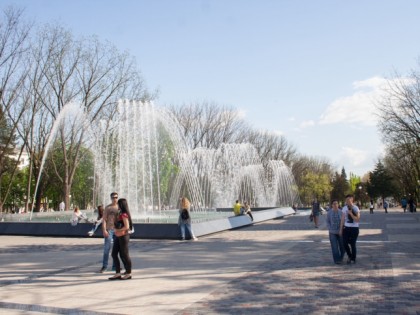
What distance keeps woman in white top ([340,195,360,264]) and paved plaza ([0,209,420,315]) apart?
1.00 ft

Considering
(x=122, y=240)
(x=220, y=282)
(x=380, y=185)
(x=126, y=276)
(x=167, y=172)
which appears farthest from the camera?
(x=380, y=185)

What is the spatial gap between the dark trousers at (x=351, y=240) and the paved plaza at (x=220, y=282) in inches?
10.6

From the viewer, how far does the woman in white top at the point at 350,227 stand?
1048 cm

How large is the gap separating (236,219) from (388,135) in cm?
2221

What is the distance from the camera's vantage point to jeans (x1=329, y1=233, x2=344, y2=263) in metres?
10.3

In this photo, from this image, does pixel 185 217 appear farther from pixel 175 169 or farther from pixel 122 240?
pixel 175 169

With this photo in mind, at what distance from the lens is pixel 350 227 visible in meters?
10.7

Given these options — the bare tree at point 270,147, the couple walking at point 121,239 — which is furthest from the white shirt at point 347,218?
the bare tree at point 270,147

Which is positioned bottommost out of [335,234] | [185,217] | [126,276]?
[126,276]

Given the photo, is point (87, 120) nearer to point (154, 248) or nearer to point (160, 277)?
point (154, 248)

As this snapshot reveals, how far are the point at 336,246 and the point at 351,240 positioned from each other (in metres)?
0.44

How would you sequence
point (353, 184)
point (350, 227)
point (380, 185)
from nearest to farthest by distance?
point (350, 227)
point (380, 185)
point (353, 184)

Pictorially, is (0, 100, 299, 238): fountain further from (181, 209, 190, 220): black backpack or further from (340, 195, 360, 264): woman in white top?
(340, 195, 360, 264): woman in white top

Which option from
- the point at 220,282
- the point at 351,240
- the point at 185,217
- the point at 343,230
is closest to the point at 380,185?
the point at 185,217
